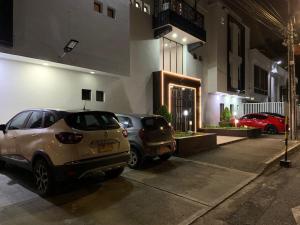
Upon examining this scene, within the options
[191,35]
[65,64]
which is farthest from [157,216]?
[191,35]

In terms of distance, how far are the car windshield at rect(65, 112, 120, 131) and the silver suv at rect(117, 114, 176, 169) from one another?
141 cm

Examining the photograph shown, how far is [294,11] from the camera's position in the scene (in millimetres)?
14531

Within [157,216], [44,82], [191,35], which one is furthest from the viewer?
[191,35]

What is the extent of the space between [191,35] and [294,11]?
5.86 meters

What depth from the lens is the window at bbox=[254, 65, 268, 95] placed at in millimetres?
28500

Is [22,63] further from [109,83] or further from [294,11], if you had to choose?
[294,11]

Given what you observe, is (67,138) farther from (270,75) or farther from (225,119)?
(270,75)

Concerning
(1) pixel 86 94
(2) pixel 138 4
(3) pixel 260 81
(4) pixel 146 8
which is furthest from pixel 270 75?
(1) pixel 86 94

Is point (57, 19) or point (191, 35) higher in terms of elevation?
point (191, 35)

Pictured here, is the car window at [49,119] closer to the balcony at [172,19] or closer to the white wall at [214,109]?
the balcony at [172,19]

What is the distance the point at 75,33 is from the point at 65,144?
18.9ft

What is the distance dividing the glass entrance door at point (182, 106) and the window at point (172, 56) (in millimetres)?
1602

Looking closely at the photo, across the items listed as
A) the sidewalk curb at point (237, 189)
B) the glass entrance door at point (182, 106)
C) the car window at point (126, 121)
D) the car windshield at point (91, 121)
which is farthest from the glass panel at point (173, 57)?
the car windshield at point (91, 121)

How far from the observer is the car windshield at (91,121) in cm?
527
